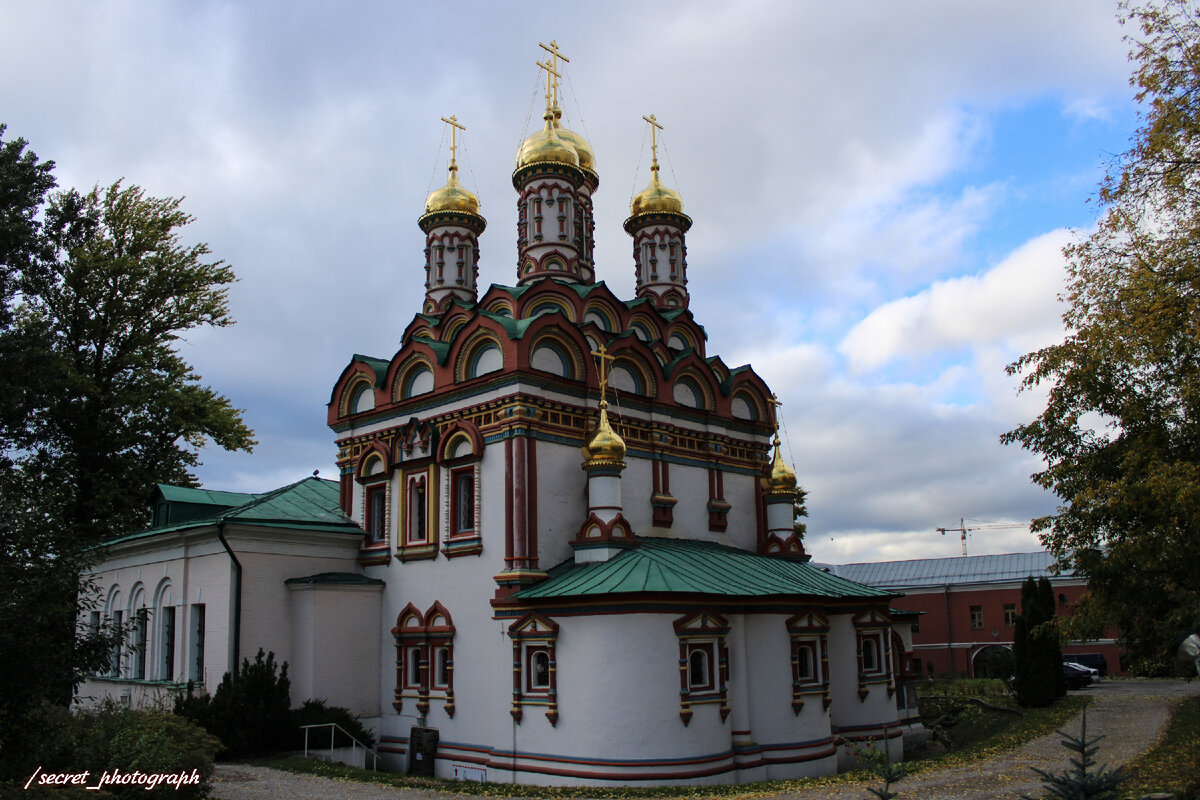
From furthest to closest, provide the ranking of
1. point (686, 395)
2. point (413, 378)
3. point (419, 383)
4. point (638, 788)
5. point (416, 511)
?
1. point (686, 395)
2. point (413, 378)
3. point (419, 383)
4. point (416, 511)
5. point (638, 788)

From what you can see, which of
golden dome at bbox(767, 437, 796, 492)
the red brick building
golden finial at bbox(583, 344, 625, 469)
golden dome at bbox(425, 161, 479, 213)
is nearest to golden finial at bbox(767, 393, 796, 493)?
golden dome at bbox(767, 437, 796, 492)

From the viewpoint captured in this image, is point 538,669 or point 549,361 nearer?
point 538,669

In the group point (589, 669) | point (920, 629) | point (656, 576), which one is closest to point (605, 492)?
point (656, 576)

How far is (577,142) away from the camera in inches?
843

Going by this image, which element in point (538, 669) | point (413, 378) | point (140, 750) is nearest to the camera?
point (140, 750)

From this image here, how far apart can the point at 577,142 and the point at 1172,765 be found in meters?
16.3

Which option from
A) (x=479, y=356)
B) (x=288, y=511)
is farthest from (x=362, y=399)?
(x=479, y=356)

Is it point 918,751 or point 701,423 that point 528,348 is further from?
point 918,751

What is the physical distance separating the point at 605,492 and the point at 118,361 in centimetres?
1423

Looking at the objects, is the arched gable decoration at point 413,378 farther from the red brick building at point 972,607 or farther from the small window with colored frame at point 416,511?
the red brick building at point 972,607

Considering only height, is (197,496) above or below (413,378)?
below

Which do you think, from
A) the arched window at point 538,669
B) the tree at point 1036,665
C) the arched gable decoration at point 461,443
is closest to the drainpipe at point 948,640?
the tree at point 1036,665

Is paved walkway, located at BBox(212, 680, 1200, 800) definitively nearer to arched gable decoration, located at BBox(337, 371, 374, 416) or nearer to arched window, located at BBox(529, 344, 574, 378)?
arched window, located at BBox(529, 344, 574, 378)

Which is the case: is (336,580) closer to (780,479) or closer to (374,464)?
(374,464)
